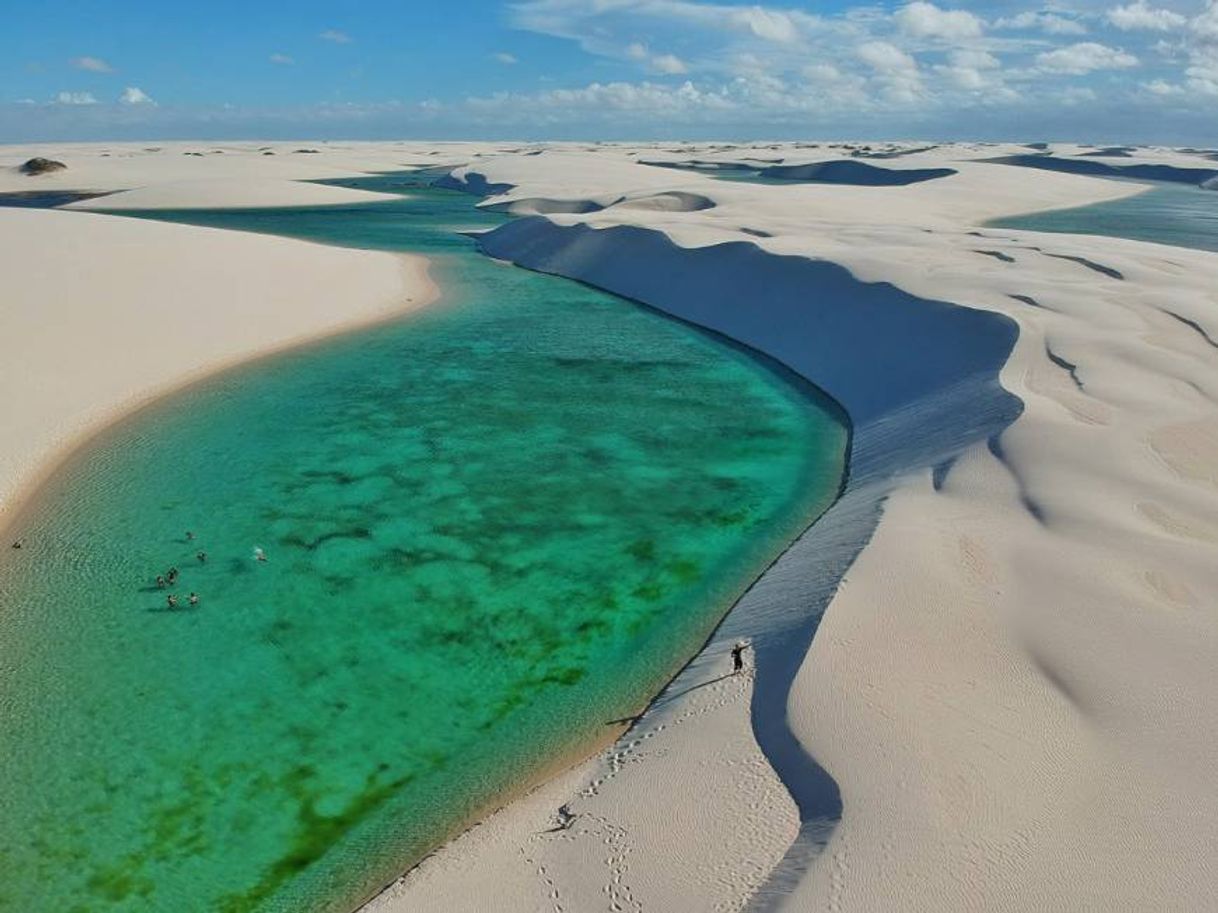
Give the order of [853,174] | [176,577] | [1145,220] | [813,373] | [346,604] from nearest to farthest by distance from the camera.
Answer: [346,604]
[176,577]
[813,373]
[1145,220]
[853,174]

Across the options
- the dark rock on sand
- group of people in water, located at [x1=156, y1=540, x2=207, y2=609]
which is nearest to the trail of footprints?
group of people in water, located at [x1=156, y1=540, x2=207, y2=609]

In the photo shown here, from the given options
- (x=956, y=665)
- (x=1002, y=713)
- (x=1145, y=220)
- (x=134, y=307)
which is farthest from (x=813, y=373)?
(x=1145, y=220)

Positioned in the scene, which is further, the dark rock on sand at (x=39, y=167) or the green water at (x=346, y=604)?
the dark rock on sand at (x=39, y=167)

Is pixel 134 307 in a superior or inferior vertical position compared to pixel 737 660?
superior

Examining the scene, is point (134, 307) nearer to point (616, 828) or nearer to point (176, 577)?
point (176, 577)

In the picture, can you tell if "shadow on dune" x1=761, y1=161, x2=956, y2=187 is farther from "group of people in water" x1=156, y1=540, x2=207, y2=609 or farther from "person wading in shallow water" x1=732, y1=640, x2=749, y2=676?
"person wading in shallow water" x1=732, y1=640, x2=749, y2=676

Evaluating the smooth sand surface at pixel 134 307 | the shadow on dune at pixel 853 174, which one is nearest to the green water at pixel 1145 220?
the shadow on dune at pixel 853 174

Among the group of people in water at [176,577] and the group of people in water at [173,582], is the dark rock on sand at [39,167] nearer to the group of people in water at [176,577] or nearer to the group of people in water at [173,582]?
the group of people in water at [176,577]
